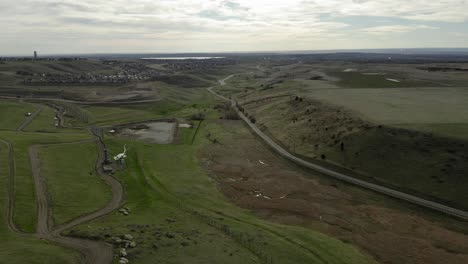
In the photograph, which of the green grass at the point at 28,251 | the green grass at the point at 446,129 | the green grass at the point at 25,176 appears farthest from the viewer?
the green grass at the point at 446,129


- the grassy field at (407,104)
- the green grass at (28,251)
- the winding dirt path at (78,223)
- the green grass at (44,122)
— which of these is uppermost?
the grassy field at (407,104)

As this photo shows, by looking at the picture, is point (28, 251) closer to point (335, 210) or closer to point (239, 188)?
point (239, 188)

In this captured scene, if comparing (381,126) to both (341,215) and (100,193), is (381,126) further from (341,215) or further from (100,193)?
(100,193)

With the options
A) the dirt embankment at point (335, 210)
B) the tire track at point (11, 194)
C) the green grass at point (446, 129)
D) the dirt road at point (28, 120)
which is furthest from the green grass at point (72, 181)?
the green grass at point (446, 129)

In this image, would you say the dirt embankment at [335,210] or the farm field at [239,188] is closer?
the farm field at [239,188]

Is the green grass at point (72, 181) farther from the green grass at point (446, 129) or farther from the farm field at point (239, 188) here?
the green grass at point (446, 129)

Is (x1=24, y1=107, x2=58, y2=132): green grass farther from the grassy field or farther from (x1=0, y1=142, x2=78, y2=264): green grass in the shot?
the grassy field

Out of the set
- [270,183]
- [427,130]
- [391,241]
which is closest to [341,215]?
[391,241]

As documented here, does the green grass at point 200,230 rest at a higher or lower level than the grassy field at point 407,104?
lower
